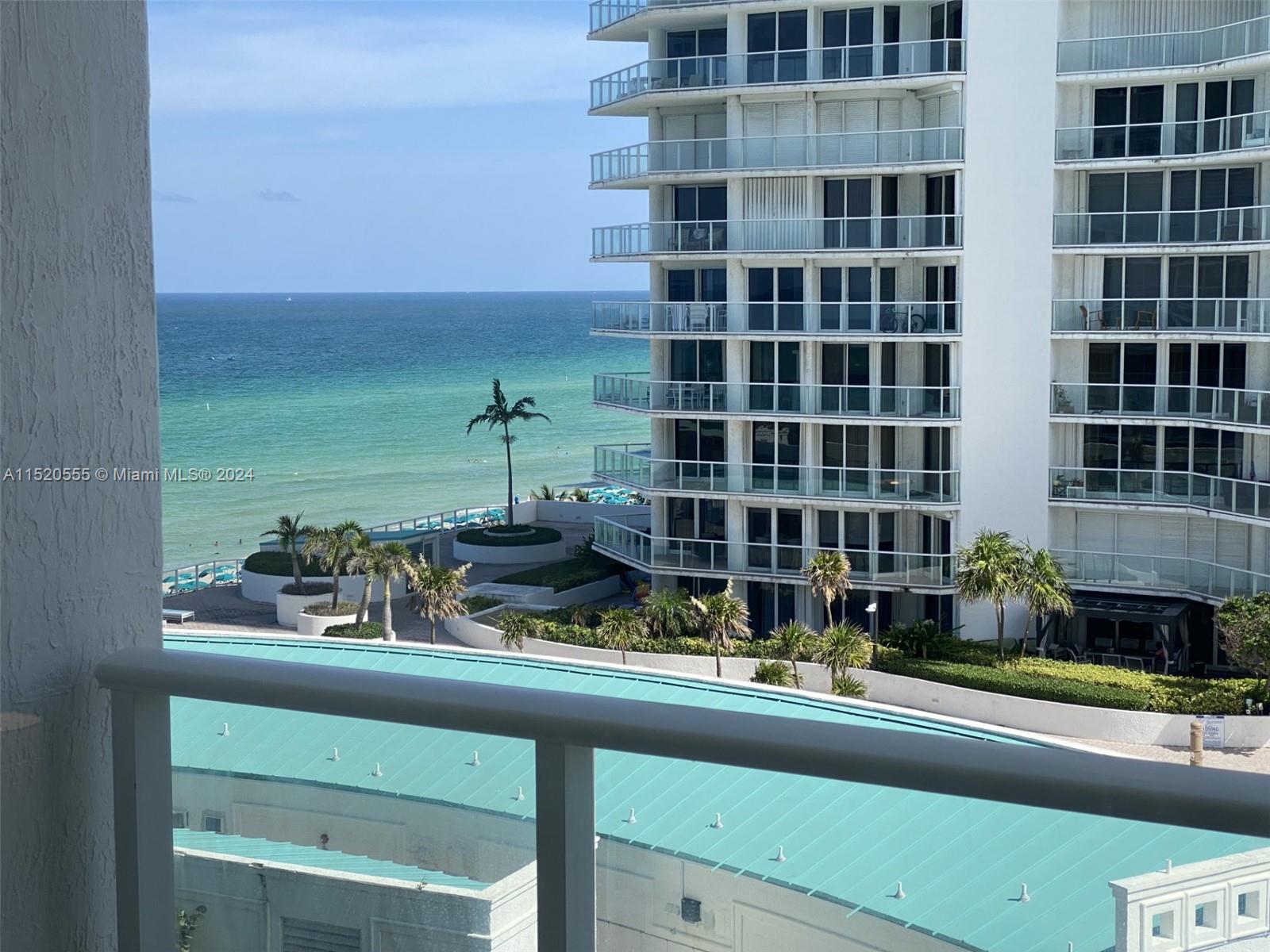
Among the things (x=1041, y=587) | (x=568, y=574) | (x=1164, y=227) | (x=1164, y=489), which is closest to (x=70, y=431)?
(x=1041, y=587)

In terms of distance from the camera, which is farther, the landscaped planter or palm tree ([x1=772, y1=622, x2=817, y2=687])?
the landscaped planter

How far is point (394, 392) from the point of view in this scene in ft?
316

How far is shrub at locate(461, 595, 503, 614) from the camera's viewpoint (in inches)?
1051

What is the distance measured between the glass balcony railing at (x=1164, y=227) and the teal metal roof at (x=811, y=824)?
2405cm

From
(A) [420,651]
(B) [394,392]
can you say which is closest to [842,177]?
(A) [420,651]

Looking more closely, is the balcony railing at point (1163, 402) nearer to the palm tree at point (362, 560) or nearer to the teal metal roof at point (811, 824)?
the palm tree at point (362, 560)

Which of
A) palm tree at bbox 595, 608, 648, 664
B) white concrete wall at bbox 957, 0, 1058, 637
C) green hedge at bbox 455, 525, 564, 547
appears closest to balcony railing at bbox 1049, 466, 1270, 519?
white concrete wall at bbox 957, 0, 1058, 637

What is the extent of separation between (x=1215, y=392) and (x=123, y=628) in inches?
948

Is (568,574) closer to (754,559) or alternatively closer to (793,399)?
(754,559)

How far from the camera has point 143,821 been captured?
2.06 metres

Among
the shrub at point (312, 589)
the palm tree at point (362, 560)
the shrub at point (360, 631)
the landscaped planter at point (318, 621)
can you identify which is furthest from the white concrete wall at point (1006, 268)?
the shrub at point (312, 589)

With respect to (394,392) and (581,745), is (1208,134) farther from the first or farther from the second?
(394,392)

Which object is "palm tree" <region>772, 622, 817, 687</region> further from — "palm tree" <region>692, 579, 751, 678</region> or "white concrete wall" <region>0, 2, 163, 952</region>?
"white concrete wall" <region>0, 2, 163, 952</region>

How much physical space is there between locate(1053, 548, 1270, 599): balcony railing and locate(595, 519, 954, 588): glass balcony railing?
221 centimetres
